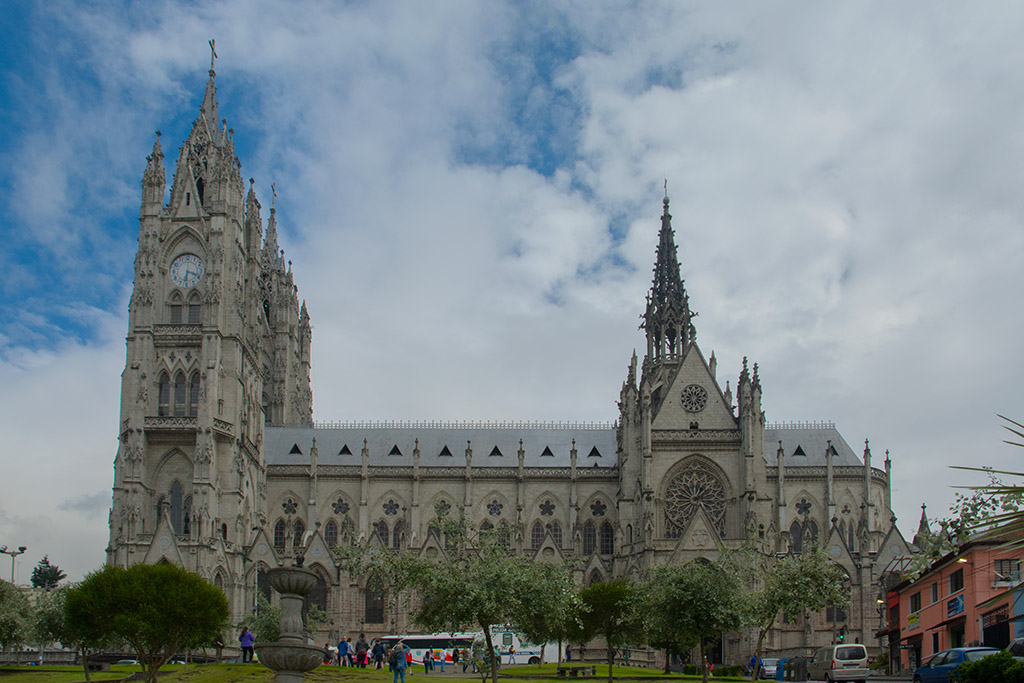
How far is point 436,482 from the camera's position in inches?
3295

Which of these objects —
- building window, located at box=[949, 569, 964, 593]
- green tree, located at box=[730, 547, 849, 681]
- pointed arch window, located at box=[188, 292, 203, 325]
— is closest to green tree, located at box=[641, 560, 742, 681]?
green tree, located at box=[730, 547, 849, 681]

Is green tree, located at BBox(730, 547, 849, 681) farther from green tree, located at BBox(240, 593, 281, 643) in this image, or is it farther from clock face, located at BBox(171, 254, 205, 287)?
clock face, located at BBox(171, 254, 205, 287)

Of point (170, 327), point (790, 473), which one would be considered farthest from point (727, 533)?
point (170, 327)

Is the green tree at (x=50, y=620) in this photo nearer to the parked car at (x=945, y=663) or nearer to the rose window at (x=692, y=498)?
the rose window at (x=692, y=498)

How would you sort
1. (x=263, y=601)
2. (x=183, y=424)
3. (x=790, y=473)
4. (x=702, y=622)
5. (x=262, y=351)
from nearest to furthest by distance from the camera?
(x=702, y=622), (x=263, y=601), (x=183, y=424), (x=790, y=473), (x=262, y=351)

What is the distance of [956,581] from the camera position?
52094mm

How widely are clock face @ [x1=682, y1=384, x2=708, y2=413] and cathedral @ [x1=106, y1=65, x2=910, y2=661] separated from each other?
138 mm

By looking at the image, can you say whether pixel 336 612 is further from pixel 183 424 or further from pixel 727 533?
pixel 727 533

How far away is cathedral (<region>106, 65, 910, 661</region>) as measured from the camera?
234ft

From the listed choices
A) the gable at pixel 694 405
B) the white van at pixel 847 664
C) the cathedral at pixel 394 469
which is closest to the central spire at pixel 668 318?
the cathedral at pixel 394 469

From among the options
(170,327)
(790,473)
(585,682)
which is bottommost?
(585,682)

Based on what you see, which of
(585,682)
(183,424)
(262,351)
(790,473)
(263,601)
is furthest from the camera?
(262,351)

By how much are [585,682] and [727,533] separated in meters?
29.1

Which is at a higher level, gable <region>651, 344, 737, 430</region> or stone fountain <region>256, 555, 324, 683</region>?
gable <region>651, 344, 737, 430</region>
